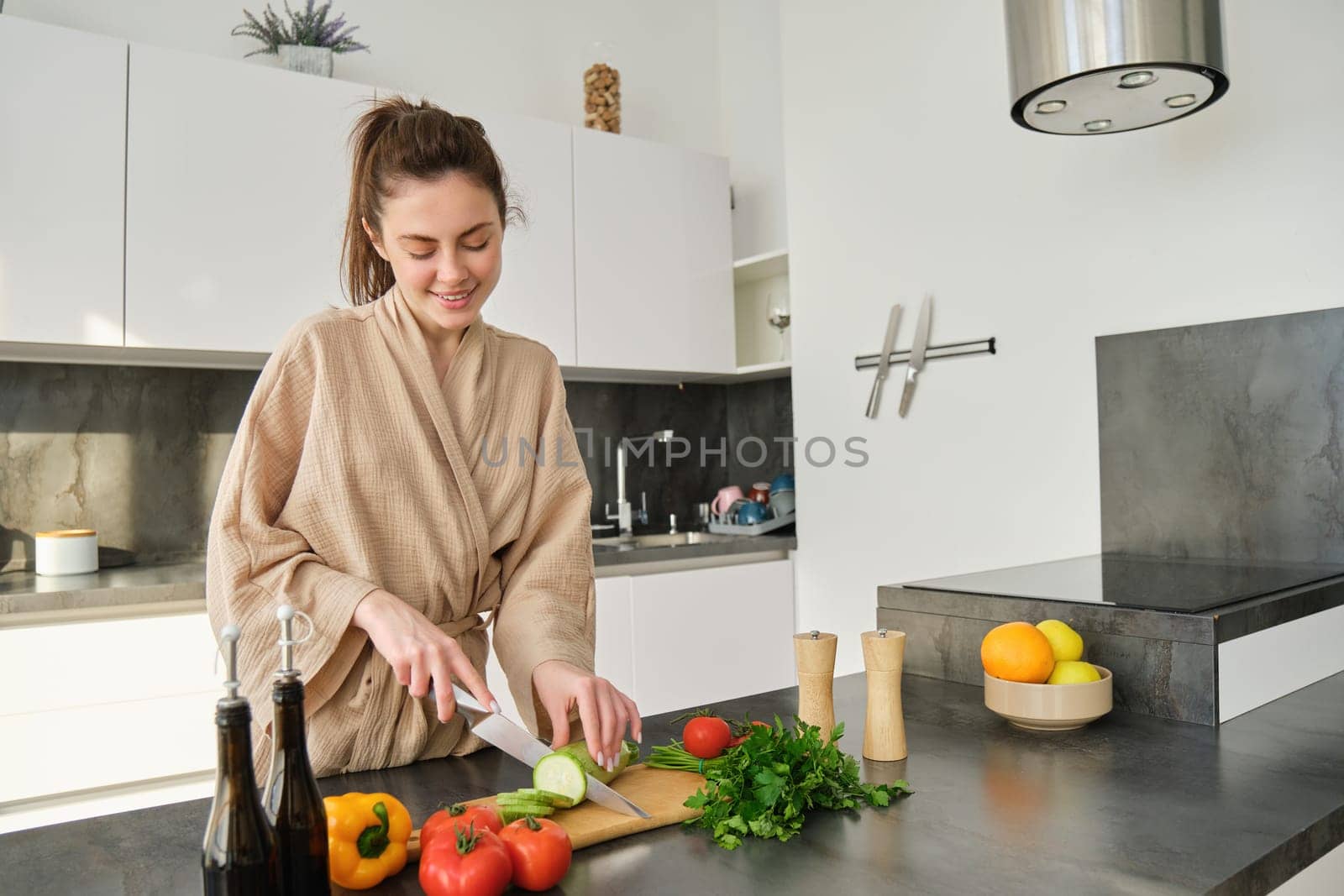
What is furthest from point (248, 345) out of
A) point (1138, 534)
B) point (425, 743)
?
point (1138, 534)

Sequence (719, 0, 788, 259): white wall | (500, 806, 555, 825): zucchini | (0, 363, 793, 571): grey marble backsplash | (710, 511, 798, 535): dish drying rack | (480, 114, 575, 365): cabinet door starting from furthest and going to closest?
(719, 0, 788, 259): white wall, (710, 511, 798, 535): dish drying rack, (480, 114, 575, 365): cabinet door, (0, 363, 793, 571): grey marble backsplash, (500, 806, 555, 825): zucchini

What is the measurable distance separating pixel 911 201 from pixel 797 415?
2.46 ft

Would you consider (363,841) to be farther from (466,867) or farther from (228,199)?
(228,199)

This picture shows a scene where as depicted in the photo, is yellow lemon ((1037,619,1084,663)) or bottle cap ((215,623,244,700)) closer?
bottle cap ((215,623,244,700))

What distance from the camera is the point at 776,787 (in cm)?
95

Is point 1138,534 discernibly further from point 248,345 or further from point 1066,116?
point 248,345

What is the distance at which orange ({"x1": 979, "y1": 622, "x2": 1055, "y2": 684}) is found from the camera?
132 cm

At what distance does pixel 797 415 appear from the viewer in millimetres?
3305

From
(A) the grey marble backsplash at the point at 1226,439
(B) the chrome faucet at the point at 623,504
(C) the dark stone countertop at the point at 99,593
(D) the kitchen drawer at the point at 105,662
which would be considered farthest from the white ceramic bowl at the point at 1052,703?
(B) the chrome faucet at the point at 623,504

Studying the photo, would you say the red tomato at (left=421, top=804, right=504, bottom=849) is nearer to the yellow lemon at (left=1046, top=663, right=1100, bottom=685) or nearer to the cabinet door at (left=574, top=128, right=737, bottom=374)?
the yellow lemon at (left=1046, top=663, right=1100, bottom=685)

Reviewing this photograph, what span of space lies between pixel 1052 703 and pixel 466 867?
31.4 inches

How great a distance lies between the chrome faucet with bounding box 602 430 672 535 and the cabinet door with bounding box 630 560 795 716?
49cm

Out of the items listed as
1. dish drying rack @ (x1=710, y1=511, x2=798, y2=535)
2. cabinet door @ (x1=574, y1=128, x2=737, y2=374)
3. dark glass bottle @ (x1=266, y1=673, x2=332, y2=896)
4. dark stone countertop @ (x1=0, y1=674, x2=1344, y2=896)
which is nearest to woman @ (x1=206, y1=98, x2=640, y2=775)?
dark stone countertop @ (x1=0, y1=674, x2=1344, y2=896)

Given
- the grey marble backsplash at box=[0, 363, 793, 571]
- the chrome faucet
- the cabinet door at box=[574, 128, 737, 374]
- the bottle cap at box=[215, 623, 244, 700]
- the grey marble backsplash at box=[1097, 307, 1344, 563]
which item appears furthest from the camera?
the chrome faucet
